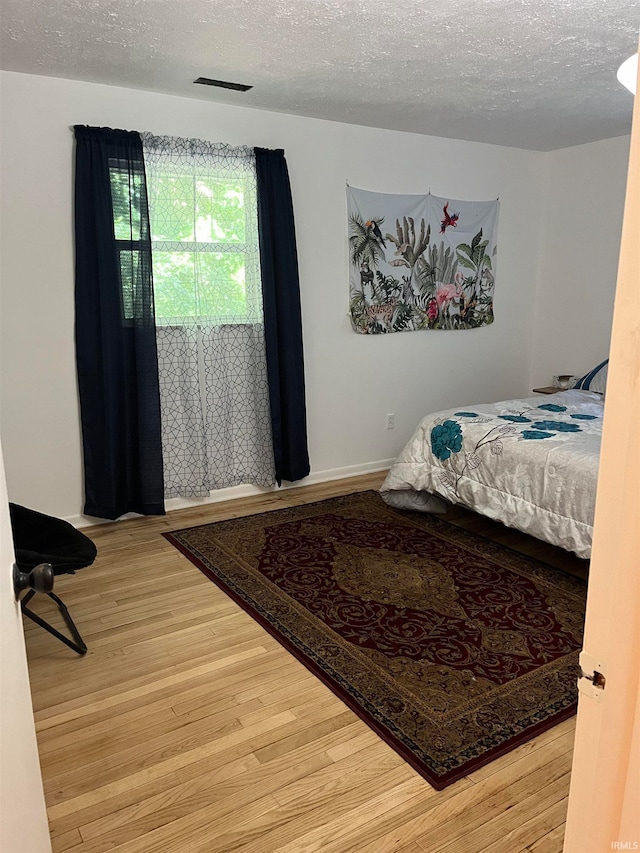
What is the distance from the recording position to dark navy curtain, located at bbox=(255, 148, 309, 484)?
13.2 feet

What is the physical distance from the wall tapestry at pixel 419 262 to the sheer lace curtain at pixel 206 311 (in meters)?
0.84

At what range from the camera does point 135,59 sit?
3.10m

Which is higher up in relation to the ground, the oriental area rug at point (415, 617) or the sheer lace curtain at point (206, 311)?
the sheer lace curtain at point (206, 311)

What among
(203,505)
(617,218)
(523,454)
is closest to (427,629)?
(523,454)

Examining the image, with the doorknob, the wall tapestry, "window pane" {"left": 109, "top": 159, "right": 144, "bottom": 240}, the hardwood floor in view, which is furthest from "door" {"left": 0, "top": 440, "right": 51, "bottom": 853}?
the wall tapestry

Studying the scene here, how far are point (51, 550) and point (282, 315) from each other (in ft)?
6.91

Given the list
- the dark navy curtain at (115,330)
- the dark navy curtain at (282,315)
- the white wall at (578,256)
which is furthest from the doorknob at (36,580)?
the white wall at (578,256)

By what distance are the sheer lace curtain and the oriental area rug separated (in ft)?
1.67

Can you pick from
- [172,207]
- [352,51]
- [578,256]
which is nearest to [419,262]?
[578,256]

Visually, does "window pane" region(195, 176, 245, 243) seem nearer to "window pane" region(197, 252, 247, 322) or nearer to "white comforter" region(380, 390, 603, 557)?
"window pane" region(197, 252, 247, 322)

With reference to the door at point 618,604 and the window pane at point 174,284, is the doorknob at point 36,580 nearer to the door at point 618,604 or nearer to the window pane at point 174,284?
the door at point 618,604

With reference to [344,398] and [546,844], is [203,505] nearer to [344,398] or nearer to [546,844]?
[344,398]

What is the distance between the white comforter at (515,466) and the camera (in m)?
3.05

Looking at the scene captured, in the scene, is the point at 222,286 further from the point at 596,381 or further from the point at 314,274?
the point at 596,381
